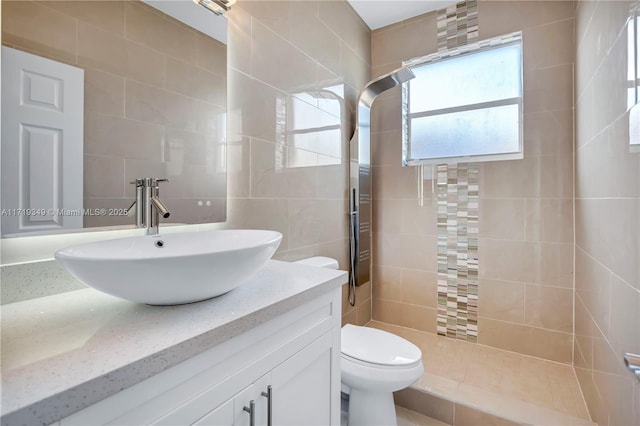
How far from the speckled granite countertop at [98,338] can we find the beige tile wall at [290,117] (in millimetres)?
652

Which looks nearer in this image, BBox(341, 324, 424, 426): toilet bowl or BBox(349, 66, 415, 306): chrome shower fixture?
BBox(341, 324, 424, 426): toilet bowl

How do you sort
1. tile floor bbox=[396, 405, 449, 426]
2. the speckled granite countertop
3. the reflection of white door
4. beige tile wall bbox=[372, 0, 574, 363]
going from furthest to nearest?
beige tile wall bbox=[372, 0, 574, 363] → tile floor bbox=[396, 405, 449, 426] → the reflection of white door → the speckled granite countertop

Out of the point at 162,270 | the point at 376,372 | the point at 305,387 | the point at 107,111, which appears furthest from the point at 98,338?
the point at 376,372

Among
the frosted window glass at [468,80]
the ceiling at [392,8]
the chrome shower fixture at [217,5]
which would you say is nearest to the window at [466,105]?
the frosted window glass at [468,80]

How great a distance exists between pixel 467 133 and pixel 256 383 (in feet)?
7.53

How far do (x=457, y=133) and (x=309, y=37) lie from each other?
1.32 metres

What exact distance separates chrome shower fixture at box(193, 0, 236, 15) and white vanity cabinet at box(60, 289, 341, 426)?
122 centimetres

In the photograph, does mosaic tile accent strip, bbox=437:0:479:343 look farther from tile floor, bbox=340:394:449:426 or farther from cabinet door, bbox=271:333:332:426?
cabinet door, bbox=271:333:332:426

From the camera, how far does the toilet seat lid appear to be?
143cm

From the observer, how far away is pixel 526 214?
210cm

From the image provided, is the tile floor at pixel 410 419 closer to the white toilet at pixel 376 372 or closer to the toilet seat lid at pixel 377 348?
the white toilet at pixel 376 372

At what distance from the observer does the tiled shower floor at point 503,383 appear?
1557mm

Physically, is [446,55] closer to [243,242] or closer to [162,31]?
[162,31]

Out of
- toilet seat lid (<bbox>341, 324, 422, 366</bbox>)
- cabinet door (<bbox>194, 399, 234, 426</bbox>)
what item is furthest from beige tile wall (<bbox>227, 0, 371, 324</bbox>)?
cabinet door (<bbox>194, 399, 234, 426</bbox>)
